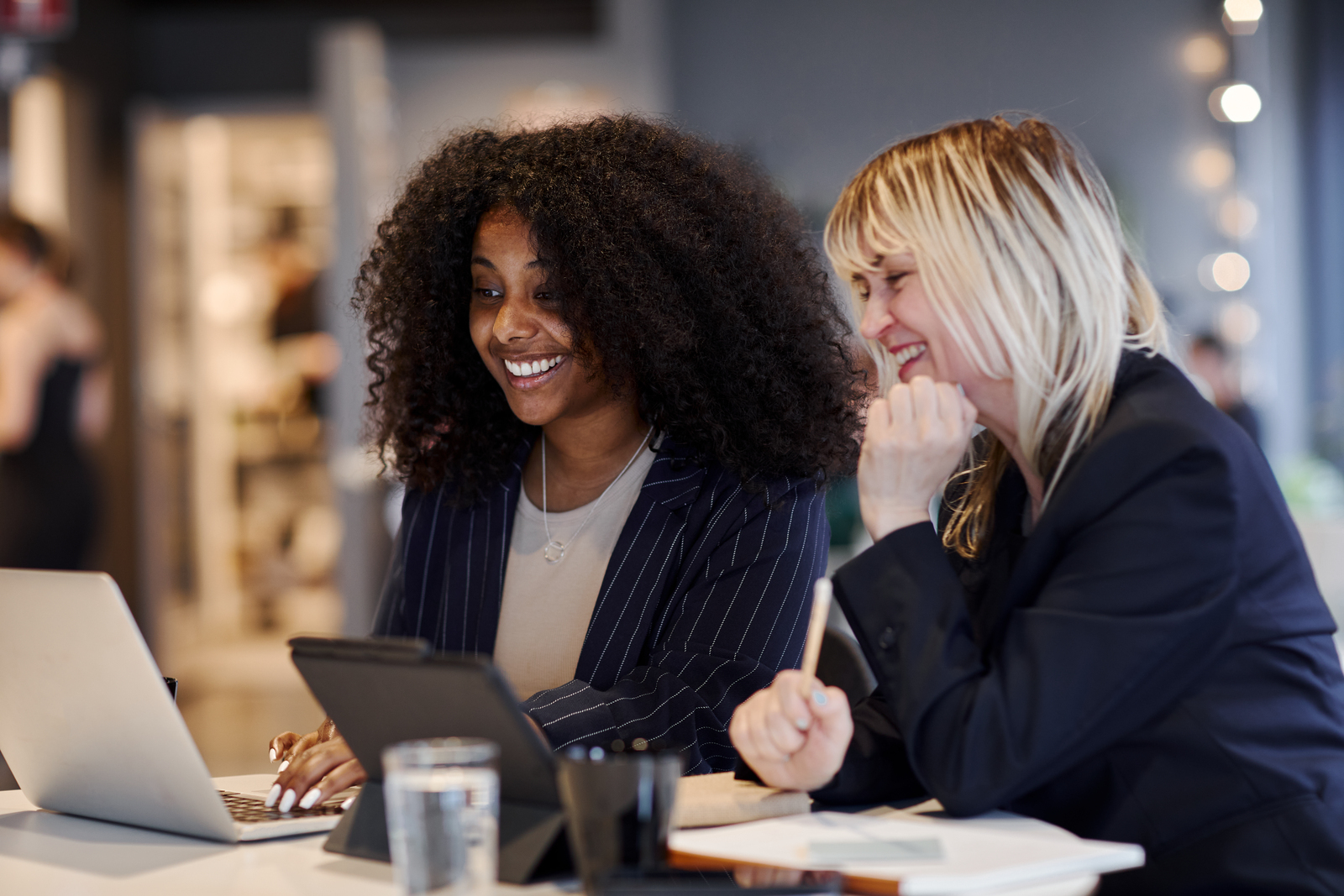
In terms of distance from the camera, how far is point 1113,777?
45.4 inches

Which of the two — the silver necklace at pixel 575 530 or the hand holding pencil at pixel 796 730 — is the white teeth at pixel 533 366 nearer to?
the silver necklace at pixel 575 530

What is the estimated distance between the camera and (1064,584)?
1116mm

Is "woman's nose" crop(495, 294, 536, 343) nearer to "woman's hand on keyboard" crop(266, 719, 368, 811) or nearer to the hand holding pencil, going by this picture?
"woman's hand on keyboard" crop(266, 719, 368, 811)

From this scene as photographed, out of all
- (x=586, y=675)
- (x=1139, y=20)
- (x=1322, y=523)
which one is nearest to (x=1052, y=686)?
(x=586, y=675)

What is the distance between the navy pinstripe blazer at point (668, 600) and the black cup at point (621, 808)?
1.71 ft

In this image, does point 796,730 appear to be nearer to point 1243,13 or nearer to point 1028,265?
point 1028,265

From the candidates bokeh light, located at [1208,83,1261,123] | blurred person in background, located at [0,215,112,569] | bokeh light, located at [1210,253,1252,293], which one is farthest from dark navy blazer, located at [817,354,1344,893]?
bokeh light, located at [1208,83,1261,123]

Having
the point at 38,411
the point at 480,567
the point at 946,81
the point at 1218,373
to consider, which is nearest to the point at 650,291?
the point at 480,567

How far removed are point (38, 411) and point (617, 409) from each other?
12.2 ft

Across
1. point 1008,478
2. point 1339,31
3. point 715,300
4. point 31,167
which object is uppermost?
point 1339,31

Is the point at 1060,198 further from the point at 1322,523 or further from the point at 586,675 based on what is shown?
the point at 1322,523

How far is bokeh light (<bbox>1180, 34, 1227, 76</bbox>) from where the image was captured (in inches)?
251

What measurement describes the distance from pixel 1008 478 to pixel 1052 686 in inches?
14.9

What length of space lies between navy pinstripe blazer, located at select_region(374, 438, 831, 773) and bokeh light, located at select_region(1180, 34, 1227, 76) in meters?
5.52
